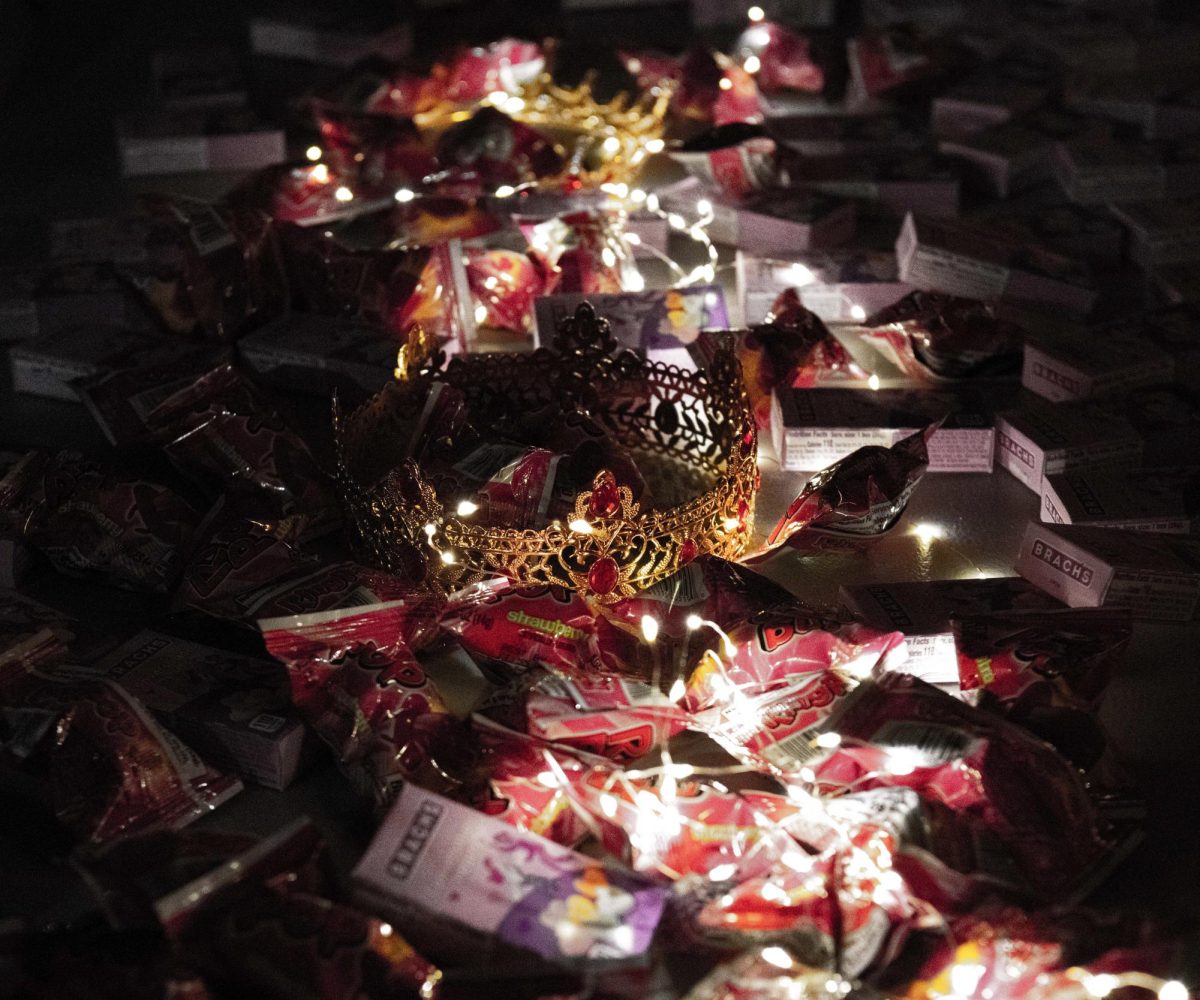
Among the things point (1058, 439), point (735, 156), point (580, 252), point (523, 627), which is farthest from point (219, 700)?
point (735, 156)

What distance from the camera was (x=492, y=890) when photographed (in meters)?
1.37

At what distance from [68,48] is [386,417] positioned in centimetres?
237

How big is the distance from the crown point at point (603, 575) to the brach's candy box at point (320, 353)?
65 centimetres

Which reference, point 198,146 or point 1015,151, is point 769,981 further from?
point 198,146

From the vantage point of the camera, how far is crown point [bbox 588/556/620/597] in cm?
176

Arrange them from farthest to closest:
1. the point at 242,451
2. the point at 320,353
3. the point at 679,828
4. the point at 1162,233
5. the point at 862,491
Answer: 1. the point at 1162,233
2. the point at 320,353
3. the point at 242,451
4. the point at 862,491
5. the point at 679,828

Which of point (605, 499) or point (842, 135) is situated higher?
point (605, 499)

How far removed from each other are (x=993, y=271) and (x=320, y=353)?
114 cm

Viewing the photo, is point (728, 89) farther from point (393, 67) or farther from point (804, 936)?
point (804, 936)

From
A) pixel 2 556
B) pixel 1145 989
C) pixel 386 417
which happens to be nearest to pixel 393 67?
pixel 386 417

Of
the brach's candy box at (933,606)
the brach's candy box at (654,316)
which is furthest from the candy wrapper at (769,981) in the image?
the brach's candy box at (654,316)

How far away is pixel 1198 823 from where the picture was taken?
5.04 ft

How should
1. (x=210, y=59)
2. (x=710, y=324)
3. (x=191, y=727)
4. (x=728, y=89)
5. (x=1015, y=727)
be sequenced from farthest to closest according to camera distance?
1. (x=210, y=59)
2. (x=728, y=89)
3. (x=710, y=324)
4. (x=191, y=727)
5. (x=1015, y=727)

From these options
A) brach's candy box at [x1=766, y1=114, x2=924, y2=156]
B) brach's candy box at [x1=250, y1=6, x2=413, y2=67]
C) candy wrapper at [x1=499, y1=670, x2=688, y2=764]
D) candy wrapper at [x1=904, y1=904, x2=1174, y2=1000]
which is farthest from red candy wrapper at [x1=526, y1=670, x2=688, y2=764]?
brach's candy box at [x1=250, y1=6, x2=413, y2=67]
